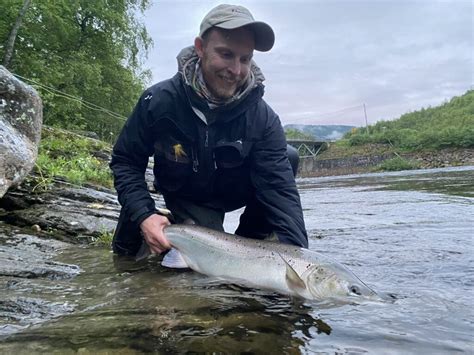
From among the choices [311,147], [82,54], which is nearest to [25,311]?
[82,54]

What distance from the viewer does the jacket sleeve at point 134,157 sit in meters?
3.57

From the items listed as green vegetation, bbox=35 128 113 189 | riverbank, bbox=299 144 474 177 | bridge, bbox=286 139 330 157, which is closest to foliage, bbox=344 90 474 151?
riverbank, bbox=299 144 474 177

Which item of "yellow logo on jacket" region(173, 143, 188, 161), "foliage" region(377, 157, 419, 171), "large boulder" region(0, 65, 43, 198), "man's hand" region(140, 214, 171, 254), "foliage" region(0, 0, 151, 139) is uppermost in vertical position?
"foliage" region(0, 0, 151, 139)

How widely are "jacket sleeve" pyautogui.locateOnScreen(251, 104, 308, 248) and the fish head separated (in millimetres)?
490

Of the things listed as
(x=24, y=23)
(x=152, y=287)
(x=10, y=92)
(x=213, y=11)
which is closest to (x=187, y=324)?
(x=152, y=287)

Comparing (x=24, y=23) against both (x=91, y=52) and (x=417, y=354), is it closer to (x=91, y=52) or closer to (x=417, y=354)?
(x=91, y=52)

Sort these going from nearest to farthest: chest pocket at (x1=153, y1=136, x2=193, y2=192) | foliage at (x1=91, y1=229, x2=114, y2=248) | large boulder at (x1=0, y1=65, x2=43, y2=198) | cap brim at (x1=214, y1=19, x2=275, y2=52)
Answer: cap brim at (x1=214, y1=19, x2=275, y2=52) → chest pocket at (x1=153, y1=136, x2=193, y2=192) → large boulder at (x1=0, y1=65, x2=43, y2=198) → foliage at (x1=91, y1=229, x2=114, y2=248)

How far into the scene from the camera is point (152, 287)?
2.93 metres

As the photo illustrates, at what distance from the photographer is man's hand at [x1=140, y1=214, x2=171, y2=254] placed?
11.0 feet

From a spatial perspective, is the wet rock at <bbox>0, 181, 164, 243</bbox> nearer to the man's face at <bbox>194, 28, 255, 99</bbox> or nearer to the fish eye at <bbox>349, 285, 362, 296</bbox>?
the man's face at <bbox>194, 28, 255, 99</bbox>

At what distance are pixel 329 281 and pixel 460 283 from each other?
3.08 ft

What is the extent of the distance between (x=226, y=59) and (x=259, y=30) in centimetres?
31

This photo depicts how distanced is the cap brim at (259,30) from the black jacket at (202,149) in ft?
1.05

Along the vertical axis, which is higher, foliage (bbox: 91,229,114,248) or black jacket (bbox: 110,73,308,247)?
black jacket (bbox: 110,73,308,247)
